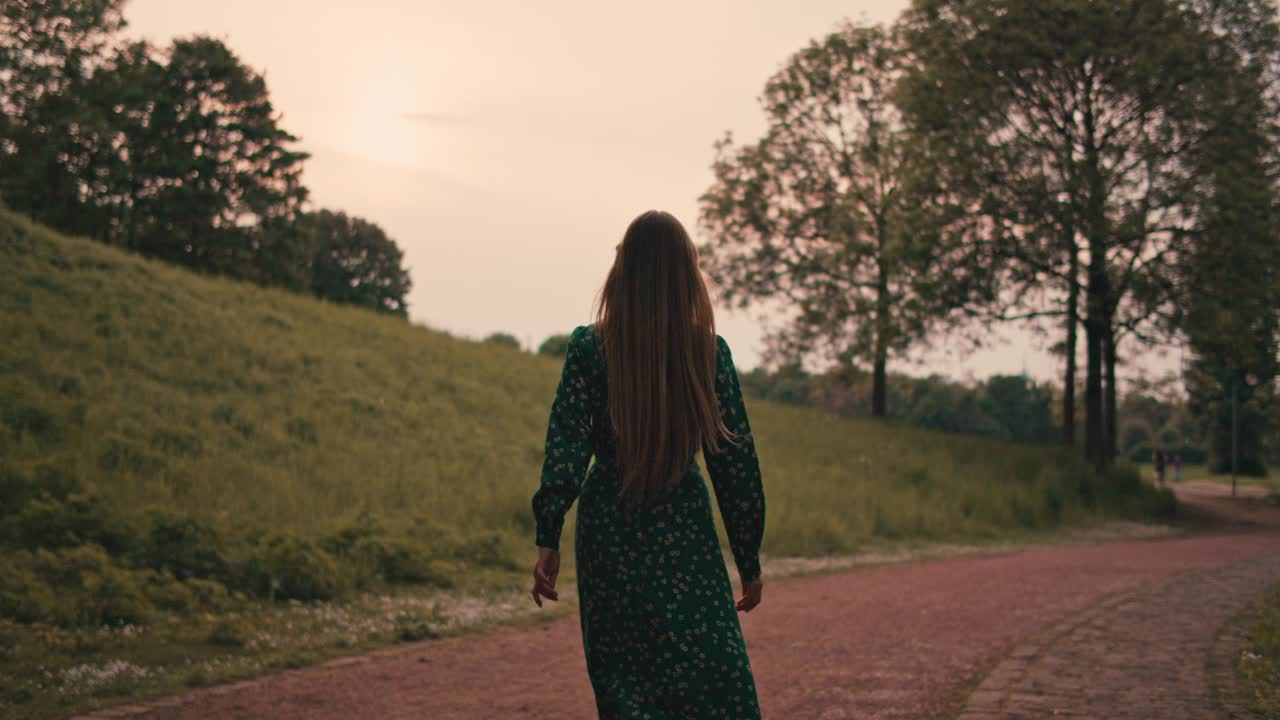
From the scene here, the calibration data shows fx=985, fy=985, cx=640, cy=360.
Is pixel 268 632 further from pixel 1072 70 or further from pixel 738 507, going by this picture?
pixel 1072 70

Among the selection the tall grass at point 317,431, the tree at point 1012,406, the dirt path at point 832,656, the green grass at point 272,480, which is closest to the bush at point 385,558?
the green grass at point 272,480

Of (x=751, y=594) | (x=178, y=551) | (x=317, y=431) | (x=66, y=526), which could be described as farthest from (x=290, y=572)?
(x=317, y=431)

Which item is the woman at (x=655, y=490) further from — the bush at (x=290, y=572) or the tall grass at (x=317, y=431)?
the tall grass at (x=317, y=431)

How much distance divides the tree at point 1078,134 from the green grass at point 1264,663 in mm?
17346

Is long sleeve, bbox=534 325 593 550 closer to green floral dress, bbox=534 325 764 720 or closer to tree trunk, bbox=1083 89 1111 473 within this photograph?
green floral dress, bbox=534 325 764 720

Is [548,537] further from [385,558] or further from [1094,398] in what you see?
[1094,398]

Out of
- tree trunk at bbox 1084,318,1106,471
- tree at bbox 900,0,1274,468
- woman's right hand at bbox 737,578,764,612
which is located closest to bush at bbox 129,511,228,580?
woman's right hand at bbox 737,578,764,612

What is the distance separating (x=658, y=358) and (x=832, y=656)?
5027 mm

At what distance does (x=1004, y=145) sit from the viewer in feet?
81.5

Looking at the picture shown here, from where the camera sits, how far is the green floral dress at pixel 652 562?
322 cm

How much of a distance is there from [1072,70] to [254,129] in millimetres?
34751

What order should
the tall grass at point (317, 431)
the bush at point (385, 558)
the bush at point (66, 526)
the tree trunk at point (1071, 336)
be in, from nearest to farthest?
the bush at point (66, 526) → the bush at point (385, 558) → the tall grass at point (317, 431) → the tree trunk at point (1071, 336)

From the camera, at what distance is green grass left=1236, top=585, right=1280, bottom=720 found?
5.52m

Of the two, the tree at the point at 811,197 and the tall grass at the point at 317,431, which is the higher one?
the tree at the point at 811,197
